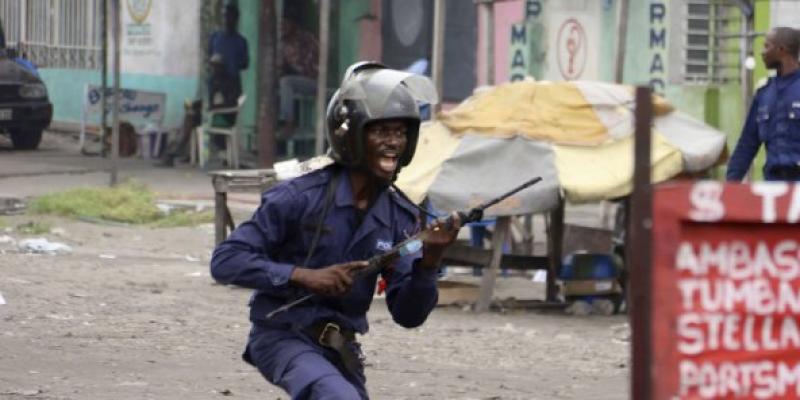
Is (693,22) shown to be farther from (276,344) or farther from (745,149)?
(276,344)

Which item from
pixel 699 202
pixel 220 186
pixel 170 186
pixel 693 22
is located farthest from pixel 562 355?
pixel 170 186

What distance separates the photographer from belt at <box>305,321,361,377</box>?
5.57m

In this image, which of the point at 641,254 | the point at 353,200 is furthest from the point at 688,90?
the point at 641,254

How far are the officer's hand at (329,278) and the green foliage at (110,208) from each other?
36.6 feet

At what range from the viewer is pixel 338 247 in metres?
5.66

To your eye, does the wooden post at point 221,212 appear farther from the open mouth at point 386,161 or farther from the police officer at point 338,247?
the open mouth at point 386,161

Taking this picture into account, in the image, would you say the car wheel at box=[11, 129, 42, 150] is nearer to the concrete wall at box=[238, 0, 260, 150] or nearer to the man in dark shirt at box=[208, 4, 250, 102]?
the concrete wall at box=[238, 0, 260, 150]

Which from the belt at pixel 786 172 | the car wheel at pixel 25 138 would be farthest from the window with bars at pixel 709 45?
the car wheel at pixel 25 138

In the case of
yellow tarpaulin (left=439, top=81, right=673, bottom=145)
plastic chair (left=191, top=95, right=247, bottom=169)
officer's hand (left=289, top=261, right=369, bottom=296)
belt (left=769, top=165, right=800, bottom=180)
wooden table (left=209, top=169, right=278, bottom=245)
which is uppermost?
yellow tarpaulin (left=439, top=81, right=673, bottom=145)

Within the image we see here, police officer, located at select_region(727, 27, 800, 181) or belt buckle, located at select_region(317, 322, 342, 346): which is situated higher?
police officer, located at select_region(727, 27, 800, 181)

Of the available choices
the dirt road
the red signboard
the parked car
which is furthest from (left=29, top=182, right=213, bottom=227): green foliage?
the red signboard

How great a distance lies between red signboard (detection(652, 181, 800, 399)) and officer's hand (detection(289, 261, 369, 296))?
152 cm

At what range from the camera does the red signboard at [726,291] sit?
3938mm

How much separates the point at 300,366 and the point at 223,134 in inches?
689
